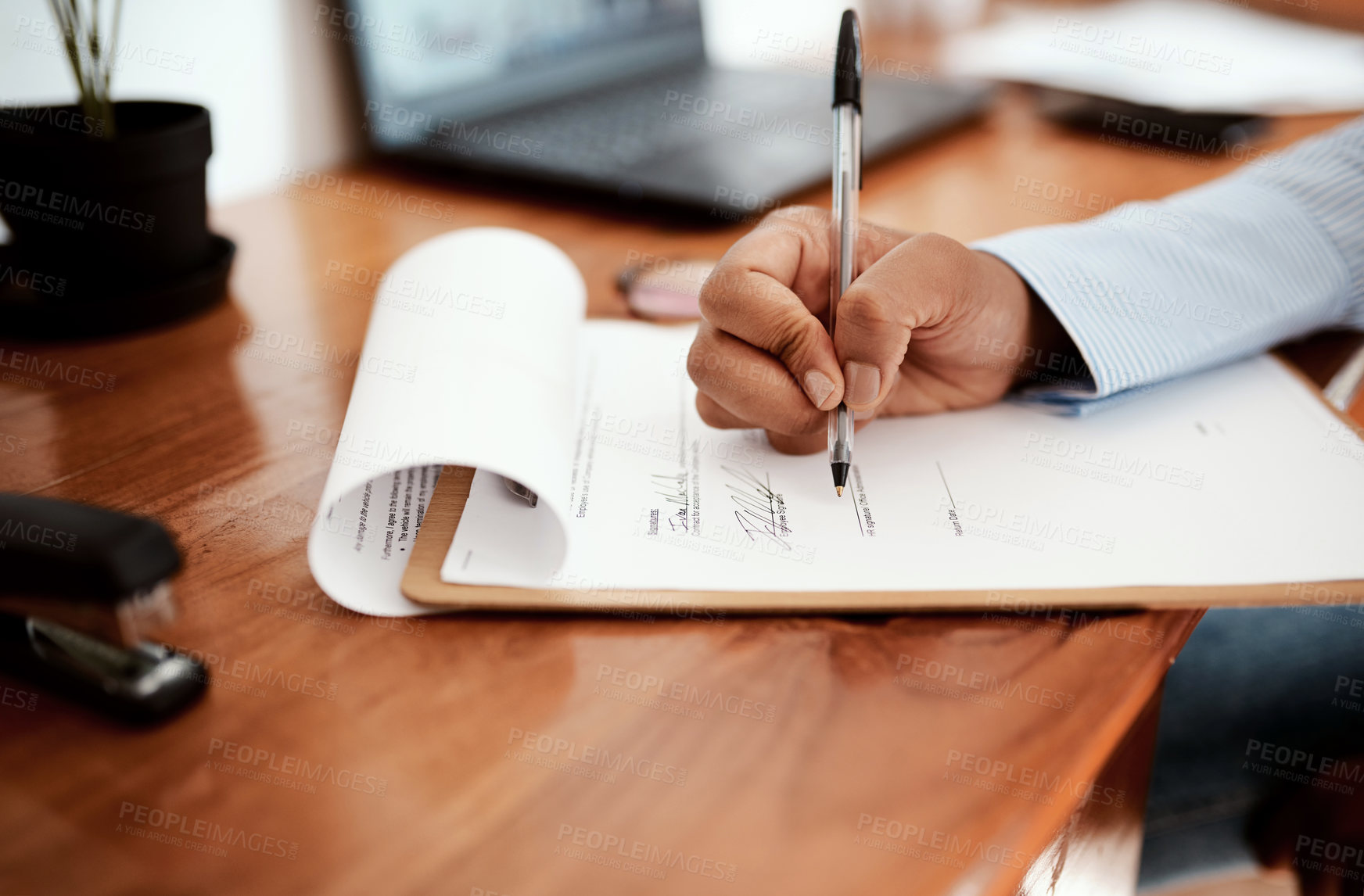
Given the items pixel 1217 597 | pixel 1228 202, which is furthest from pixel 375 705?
pixel 1228 202

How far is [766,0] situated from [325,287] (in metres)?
1.00

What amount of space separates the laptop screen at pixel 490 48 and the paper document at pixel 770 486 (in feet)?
1.41

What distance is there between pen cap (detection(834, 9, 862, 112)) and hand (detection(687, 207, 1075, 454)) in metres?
0.07

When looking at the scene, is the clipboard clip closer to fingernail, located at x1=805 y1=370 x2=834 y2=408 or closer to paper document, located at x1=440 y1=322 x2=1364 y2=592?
paper document, located at x1=440 y1=322 x2=1364 y2=592

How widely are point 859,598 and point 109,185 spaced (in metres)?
0.52

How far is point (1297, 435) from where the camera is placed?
0.48 metres

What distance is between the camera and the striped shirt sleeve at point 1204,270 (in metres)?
0.52

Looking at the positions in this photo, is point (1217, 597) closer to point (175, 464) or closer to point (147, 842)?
point (147, 842)

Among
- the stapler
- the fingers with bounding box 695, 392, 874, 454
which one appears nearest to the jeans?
the fingers with bounding box 695, 392, 874, 454

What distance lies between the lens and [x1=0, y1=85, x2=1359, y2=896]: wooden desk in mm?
281

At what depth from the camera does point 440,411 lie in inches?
15.6
